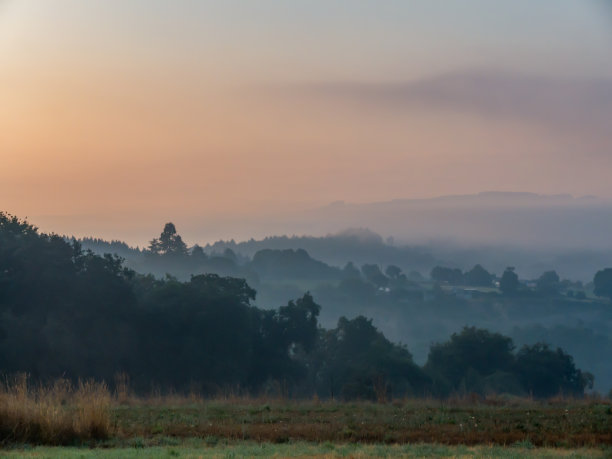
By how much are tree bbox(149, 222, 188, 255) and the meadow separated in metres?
120

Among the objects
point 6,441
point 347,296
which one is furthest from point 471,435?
point 347,296

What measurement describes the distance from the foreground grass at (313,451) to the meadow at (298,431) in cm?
2

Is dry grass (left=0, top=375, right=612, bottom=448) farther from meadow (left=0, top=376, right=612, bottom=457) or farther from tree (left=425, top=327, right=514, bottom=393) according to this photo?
tree (left=425, top=327, right=514, bottom=393)

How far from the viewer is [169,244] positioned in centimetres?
14175

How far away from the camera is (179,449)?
1591 centimetres

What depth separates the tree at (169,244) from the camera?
466ft

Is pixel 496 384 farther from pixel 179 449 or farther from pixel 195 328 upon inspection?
pixel 179 449

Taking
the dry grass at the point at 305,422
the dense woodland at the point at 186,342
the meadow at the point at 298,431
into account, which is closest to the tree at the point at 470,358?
the dense woodland at the point at 186,342

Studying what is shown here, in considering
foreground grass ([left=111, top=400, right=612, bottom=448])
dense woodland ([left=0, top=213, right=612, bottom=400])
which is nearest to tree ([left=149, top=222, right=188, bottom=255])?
dense woodland ([left=0, top=213, right=612, bottom=400])

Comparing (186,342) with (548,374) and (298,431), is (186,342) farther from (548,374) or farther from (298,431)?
(548,374)

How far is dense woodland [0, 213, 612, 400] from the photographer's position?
154 ft

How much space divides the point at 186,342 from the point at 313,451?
121 feet

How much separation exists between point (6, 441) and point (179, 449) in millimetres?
4270

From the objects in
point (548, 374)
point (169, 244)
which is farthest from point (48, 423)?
point (169, 244)
